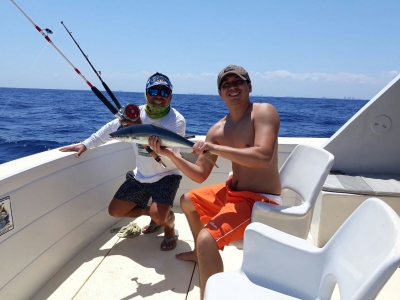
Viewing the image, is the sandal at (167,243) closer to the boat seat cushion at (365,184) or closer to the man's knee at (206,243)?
the man's knee at (206,243)

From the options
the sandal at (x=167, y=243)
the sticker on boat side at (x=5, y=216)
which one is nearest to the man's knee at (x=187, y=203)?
the sandal at (x=167, y=243)

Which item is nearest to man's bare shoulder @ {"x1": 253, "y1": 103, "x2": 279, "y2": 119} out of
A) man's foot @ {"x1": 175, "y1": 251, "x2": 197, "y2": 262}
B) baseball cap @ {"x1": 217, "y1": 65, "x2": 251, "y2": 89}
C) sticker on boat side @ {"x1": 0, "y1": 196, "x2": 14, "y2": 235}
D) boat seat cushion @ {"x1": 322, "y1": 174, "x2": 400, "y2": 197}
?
baseball cap @ {"x1": 217, "y1": 65, "x2": 251, "y2": 89}

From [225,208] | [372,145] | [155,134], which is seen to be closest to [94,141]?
[155,134]

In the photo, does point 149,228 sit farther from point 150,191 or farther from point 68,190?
point 68,190

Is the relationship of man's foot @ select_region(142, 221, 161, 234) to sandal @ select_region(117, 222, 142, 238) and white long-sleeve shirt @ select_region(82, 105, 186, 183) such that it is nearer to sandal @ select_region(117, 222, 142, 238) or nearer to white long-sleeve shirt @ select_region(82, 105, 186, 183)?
sandal @ select_region(117, 222, 142, 238)

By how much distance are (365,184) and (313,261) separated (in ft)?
5.60

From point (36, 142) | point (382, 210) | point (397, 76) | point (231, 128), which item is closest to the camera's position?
point (382, 210)

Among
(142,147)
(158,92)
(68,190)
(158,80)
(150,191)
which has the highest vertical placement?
(158,80)

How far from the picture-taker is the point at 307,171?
2.12m

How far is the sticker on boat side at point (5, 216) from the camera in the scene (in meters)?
1.83

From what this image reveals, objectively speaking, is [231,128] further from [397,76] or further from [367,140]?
[397,76]

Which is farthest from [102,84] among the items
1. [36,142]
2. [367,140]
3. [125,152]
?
[36,142]

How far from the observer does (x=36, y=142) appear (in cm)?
852

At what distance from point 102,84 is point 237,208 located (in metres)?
2.15
